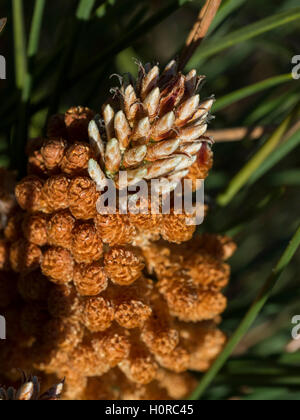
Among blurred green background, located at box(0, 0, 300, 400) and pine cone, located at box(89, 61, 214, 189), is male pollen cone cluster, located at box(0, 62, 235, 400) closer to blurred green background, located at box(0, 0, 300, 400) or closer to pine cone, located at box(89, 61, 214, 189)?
pine cone, located at box(89, 61, 214, 189)

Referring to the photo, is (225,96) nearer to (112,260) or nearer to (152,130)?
(152,130)

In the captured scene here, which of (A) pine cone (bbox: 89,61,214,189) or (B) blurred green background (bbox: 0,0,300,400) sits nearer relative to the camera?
(A) pine cone (bbox: 89,61,214,189)

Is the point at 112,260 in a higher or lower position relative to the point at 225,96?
lower

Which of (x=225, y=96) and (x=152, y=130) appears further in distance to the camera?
(x=225, y=96)

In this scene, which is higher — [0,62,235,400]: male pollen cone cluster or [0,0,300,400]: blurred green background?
[0,0,300,400]: blurred green background


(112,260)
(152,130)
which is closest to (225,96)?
(152,130)

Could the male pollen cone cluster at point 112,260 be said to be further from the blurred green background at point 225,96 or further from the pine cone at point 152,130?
the blurred green background at point 225,96

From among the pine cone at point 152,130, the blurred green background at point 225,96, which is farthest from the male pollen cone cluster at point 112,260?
the blurred green background at point 225,96

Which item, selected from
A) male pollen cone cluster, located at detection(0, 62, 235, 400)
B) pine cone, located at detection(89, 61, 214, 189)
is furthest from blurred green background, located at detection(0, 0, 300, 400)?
pine cone, located at detection(89, 61, 214, 189)
